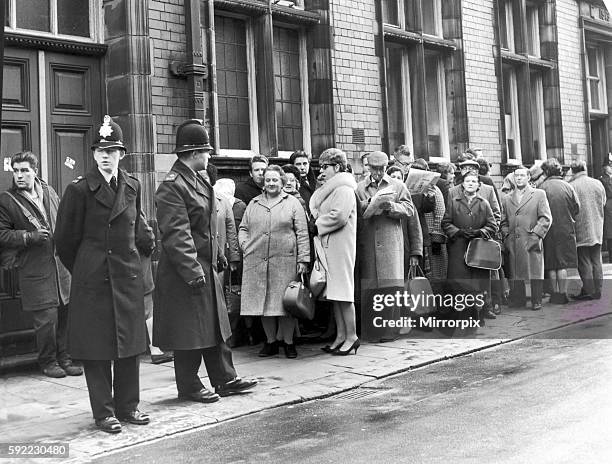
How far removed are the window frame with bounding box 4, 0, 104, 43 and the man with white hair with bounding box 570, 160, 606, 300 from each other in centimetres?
753

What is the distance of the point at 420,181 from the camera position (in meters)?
10.2

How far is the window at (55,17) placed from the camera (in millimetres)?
8711

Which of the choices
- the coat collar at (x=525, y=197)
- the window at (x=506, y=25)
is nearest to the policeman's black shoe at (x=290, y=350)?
the coat collar at (x=525, y=197)

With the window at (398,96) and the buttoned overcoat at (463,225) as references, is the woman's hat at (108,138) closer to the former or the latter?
the buttoned overcoat at (463,225)

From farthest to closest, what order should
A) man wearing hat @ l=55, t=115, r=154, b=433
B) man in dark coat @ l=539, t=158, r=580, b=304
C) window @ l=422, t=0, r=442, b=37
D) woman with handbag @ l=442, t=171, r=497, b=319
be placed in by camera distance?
1. window @ l=422, t=0, r=442, b=37
2. man in dark coat @ l=539, t=158, r=580, b=304
3. woman with handbag @ l=442, t=171, r=497, b=319
4. man wearing hat @ l=55, t=115, r=154, b=433

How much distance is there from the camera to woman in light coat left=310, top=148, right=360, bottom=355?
859 centimetres

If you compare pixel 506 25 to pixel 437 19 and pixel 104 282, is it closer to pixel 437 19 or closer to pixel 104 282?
pixel 437 19

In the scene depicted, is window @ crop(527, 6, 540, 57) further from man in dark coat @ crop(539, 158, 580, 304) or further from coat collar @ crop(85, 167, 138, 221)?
coat collar @ crop(85, 167, 138, 221)

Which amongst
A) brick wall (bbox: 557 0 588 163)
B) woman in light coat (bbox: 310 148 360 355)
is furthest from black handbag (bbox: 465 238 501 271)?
brick wall (bbox: 557 0 588 163)

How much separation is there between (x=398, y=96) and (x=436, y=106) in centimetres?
121

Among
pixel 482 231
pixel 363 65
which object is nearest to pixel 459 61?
pixel 363 65

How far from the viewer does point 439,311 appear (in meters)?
10.2

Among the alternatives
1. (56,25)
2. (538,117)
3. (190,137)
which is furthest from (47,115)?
(538,117)

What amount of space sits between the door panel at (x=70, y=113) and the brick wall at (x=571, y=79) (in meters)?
11.2
